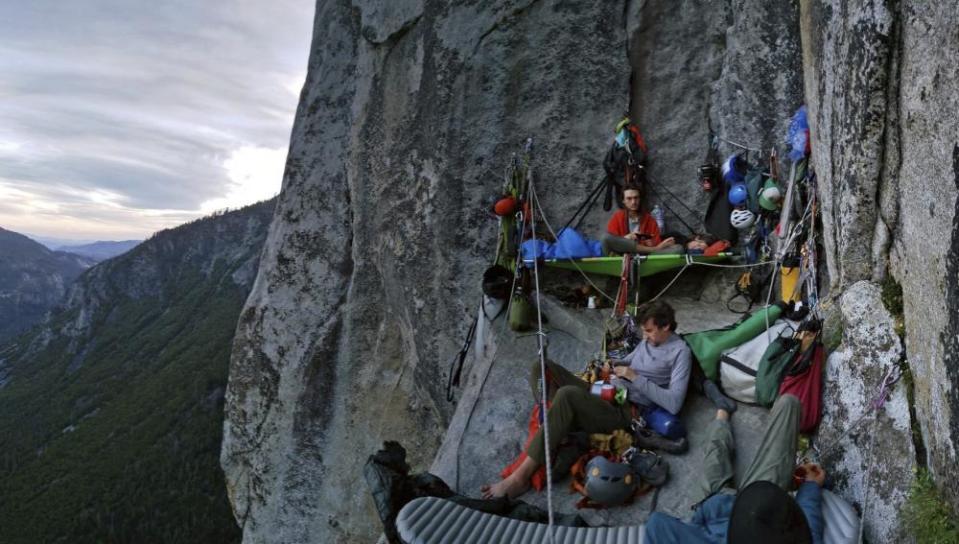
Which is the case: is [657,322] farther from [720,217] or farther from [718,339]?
[720,217]

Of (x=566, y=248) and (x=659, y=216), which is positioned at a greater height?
(x=659, y=216)

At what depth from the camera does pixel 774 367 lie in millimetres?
5918

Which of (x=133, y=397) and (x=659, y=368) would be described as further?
(x=133, y=397)

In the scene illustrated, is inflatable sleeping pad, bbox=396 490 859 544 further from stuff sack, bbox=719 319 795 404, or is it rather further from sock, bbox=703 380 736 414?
stuff sack, bbox=719 319 795 404

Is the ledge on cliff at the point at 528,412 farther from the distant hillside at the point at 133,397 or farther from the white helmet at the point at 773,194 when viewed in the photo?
the distant hillside at the point at 133,397

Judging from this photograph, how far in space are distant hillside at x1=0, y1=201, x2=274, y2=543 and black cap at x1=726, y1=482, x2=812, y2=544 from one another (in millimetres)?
76262

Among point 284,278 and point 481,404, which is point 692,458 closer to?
point 481,404

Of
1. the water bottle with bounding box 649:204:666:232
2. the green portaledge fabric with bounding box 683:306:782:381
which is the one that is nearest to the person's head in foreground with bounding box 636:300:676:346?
the green portaledge fabric with bounding box 683:306:782:381

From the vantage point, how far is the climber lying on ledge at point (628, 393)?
5.85m

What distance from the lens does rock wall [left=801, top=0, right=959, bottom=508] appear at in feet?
12.7

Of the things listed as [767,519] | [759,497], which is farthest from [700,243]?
[767,519]

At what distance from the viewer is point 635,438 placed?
20.2 feet

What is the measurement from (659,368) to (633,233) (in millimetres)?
3525

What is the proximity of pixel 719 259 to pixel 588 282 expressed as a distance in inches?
72.6
